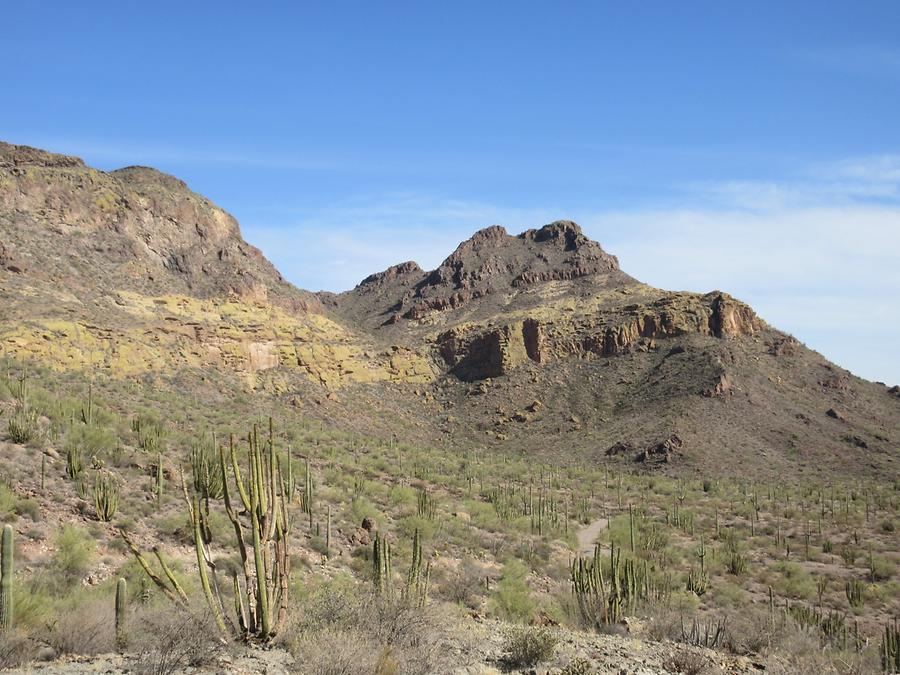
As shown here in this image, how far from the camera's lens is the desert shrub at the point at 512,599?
14.1 m

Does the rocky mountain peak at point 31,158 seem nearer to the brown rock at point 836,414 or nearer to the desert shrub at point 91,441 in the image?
the desert shrub at point 91,441

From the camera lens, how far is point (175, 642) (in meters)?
7.60

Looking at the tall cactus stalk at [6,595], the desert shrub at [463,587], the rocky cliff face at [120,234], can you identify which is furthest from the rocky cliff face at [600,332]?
the tall cactus stalk at [6,595]

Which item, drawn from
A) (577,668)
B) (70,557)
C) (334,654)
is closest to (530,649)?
(577,668)

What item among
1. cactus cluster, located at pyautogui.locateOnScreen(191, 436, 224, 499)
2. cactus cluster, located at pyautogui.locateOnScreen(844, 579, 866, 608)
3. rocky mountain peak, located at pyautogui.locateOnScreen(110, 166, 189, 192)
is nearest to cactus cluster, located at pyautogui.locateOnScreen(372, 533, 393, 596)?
cactus cluster, located at pyautogui.locateOnScreen(191, 436, 224, 499)

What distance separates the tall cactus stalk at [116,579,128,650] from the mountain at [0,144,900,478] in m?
31.6

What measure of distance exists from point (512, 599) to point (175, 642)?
8.80 meters

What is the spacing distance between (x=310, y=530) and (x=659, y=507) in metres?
20.1

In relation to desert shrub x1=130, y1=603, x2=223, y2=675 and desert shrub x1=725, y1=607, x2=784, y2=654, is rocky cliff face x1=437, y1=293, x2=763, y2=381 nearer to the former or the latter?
desert shrub x1=725, y1=607, x2=784, y2=654

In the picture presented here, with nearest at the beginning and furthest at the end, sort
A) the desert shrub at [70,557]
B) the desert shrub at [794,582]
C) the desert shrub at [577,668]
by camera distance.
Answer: the desert shrub at [577,668], the desert shrub at [70,557], the desert shrub at [794,582]

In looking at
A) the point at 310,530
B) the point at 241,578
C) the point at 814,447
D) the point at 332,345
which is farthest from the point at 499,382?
the point at 241,578

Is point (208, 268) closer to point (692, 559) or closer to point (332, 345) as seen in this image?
point (332, 345)

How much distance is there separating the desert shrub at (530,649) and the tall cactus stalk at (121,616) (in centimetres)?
490

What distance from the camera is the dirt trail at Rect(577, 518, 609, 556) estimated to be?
22.9 m
